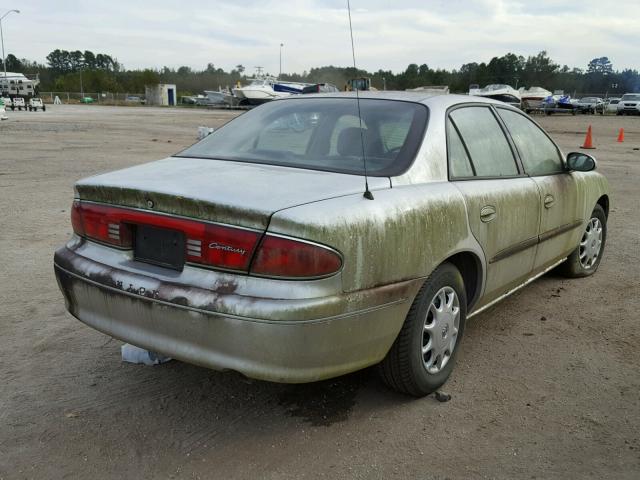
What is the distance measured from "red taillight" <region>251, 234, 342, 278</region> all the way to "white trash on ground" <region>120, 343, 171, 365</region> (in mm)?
1360

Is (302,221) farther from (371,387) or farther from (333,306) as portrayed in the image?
(371,387)

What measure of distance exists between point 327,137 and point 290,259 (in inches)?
47.1

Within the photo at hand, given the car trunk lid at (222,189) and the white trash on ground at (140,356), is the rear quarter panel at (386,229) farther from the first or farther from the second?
the white trash on ground at (140,356)

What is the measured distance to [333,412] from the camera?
2934 millimetres

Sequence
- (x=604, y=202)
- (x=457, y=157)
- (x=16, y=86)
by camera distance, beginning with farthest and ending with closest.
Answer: (x=16, y=86) → (x=604, y=202) → (x=457, y=157)

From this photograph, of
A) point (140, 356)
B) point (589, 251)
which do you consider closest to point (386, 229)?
point (140, 356)

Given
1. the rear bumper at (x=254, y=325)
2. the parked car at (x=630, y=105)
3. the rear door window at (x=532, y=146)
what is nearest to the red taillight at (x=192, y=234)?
the rear bumper at (x=254, y=325)

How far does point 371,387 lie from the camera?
3.19 m

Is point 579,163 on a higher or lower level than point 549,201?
higher

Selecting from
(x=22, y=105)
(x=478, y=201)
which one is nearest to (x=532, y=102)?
(x=22, y=105)

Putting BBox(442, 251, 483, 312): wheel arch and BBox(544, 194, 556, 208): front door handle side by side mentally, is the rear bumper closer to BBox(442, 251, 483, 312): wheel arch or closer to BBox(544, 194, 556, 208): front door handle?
BBox(442, 251, 483, 312): wheel arch

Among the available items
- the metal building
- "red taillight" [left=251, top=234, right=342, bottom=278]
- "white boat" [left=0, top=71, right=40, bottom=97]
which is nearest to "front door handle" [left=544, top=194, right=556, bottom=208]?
"red taillight" [left=251, top=234, right=342, bottom=278]

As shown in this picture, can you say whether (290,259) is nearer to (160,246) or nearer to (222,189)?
(222,189)

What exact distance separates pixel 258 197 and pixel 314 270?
396 millimetres
